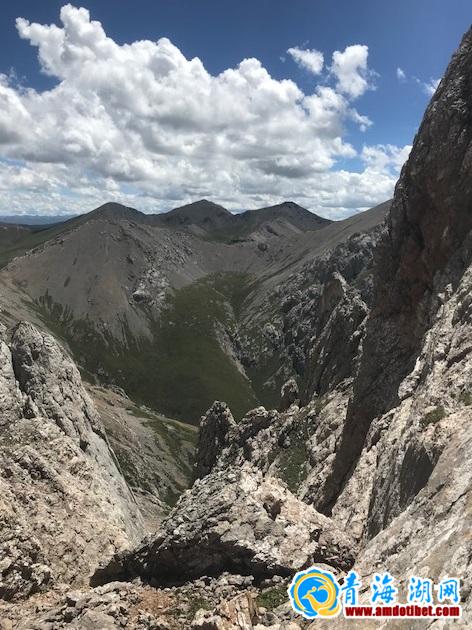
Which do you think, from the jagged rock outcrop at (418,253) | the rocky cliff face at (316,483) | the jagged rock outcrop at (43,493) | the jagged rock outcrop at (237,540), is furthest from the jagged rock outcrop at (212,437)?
the jagged rock outcrop at (237,540)

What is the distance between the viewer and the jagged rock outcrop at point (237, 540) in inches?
A: 770

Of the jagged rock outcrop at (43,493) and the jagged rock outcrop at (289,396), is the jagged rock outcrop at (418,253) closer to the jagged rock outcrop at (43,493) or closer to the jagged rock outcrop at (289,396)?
the jagged rock outcrop at (43,493)

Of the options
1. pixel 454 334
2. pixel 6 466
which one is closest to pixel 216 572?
pixel 6 466

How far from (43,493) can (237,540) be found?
15.0 m

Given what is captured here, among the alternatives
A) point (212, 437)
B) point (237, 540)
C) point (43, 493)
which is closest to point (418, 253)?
point (237, 540)

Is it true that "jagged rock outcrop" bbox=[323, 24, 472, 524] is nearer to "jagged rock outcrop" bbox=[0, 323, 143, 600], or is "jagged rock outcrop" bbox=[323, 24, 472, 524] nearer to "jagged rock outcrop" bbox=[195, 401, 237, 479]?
"jagged rock outcrop" bbox=[0, 323, 143, 600]

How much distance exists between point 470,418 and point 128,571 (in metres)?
17.2

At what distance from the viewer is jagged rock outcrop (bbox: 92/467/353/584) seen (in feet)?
64.2

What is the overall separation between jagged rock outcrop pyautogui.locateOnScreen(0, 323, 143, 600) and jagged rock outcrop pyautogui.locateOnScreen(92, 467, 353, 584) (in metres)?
3.61

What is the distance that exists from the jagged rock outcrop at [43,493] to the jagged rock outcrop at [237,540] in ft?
11.9

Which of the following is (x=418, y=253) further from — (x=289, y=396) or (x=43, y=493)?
(x=289, y=396)

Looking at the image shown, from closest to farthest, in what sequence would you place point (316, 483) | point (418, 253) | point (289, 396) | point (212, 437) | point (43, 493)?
point (43, 493) → point (418, 253) → point (316, 483) → point (212, 437) → point (289, 396)

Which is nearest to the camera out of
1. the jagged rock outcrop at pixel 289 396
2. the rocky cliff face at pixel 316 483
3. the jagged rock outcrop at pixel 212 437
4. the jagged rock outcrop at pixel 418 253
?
the rocky cliff face at pixel 316 483

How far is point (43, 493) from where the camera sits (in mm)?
28859
